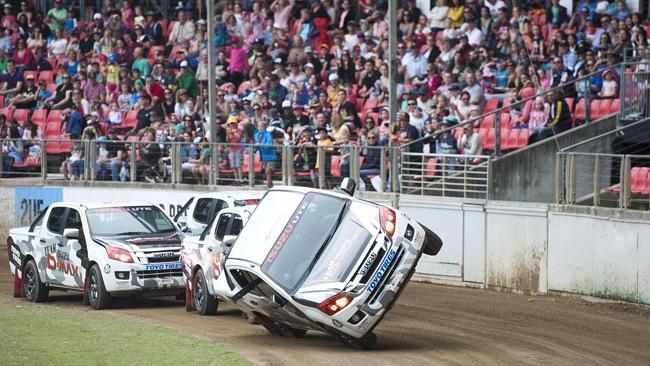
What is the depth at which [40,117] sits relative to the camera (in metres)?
33.2

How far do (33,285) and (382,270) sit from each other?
8594 mm

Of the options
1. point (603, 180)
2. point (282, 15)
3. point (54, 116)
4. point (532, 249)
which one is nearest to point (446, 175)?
point (532, 249)

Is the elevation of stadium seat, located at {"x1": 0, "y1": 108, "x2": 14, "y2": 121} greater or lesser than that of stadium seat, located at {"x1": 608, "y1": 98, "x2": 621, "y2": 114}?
greater

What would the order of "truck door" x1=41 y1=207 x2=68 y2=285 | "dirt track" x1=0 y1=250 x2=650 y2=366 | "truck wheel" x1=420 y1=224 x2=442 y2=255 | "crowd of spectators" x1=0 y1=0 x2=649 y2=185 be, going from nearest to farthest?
"dirt track" x1=0 y1=250 x2=650 y2=366 → "truck wheel" x1=420 y1=224 x2=442 y2=255 → "truck door" x1=41 y1=207 x2=68 y2=285 → "crowd of spectators" x1=0 y1=0 x2=649 y2=185

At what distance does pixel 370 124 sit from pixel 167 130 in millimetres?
6271

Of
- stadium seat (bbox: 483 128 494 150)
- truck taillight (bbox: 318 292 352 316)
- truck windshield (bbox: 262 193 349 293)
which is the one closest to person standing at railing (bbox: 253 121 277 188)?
stadium seat (bbox: 483 128 494 150)

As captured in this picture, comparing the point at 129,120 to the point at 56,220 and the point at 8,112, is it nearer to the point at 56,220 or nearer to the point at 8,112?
the point at 8,112

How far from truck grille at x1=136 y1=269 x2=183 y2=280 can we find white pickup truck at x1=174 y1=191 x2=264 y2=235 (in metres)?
1.88

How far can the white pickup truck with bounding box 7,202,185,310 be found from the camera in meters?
19.2

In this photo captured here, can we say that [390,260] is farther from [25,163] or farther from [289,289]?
[25,163]

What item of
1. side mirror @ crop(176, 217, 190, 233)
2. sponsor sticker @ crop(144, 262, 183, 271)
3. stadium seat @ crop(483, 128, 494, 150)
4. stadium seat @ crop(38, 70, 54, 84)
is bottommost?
sponsor sticker @ crop(144, 262, 183, 271)

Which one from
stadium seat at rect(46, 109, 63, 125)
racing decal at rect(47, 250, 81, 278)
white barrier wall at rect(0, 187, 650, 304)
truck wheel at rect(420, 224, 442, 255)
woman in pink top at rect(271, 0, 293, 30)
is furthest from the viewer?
stadium seat at rect(46, 109, 63, 125)

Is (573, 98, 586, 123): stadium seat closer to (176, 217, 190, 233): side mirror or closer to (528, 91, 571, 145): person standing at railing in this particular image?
(528, 91, 571, 145): person standing at railing

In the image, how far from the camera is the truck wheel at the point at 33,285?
20953 mm
